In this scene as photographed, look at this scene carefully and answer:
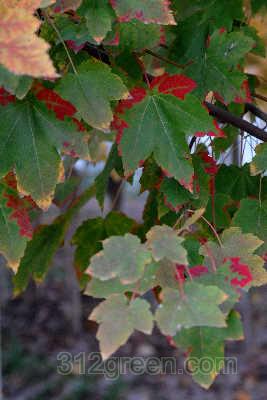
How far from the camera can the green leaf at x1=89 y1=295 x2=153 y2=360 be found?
79cm

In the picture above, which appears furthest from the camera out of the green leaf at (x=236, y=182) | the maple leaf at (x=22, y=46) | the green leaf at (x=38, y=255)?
the green leaf at (x=38, y=255)

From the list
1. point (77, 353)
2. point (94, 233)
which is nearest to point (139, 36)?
point (94, 233)

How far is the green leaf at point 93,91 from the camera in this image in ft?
3.30

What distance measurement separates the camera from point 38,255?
5.09 ft

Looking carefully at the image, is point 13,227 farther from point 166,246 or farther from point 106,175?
A: point 106,175

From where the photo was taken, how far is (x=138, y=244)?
0.85m

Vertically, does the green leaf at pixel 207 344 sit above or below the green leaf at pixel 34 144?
below

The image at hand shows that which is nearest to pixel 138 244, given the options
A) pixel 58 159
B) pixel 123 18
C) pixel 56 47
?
pixel 58 159

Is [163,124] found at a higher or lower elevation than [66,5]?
lower

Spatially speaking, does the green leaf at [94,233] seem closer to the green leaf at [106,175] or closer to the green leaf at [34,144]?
the green leaf at [106,175]

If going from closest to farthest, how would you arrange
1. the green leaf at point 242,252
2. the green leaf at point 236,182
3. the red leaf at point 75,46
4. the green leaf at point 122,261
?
the green leaf at point 122,261
the green leaf at point 242,252
the red leaf at point 75,46
the green leaf at point 236,182

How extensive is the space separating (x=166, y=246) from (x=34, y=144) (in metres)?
0.30

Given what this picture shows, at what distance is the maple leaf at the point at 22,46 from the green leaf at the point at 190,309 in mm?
302

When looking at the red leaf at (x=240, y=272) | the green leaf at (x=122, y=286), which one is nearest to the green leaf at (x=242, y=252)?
the red leaf at (x=240, y=272)
